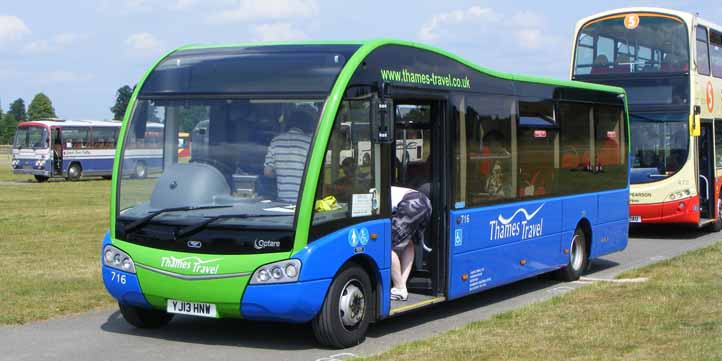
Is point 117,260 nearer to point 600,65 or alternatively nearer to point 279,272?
point 279,272

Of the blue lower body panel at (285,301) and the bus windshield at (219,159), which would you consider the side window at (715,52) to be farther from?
the blue lower body panel at (285,301)

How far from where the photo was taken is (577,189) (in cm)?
1409

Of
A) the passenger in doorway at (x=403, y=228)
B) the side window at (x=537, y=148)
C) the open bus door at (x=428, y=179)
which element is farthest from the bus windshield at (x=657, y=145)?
the passenger in doorway at (x=403, y=228)

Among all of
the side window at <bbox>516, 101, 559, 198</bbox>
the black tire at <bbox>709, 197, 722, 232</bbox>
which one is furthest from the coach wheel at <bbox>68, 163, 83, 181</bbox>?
the side window at <bbox>516, 101, 559, 198</bbox>

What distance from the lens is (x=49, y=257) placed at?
16.0m

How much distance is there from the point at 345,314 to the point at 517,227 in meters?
3.72

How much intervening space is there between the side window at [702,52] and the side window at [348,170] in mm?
12676

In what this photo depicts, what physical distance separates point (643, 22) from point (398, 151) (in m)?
11.2

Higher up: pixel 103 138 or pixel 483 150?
pixel 103 138

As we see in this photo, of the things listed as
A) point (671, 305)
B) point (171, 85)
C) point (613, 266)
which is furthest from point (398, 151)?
point (613, 266)

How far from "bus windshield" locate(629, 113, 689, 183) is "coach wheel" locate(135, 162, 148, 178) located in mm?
13054

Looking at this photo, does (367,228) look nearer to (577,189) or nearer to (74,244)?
(577,189)

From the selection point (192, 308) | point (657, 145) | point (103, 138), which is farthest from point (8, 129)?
point (192, 308)

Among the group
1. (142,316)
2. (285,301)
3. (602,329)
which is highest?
(285,301)
